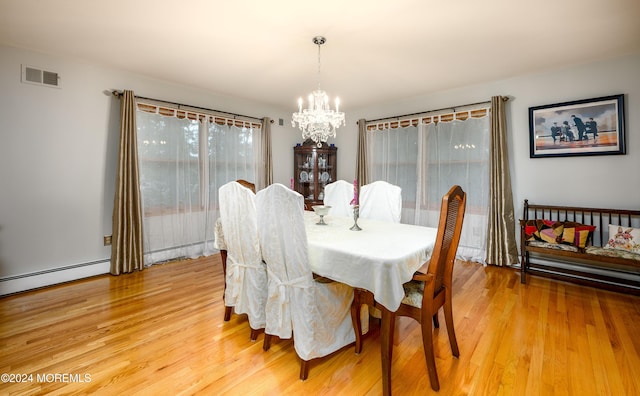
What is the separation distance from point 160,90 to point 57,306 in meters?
2.55

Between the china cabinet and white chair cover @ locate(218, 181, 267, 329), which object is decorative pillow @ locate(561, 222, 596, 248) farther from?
the china cabinet

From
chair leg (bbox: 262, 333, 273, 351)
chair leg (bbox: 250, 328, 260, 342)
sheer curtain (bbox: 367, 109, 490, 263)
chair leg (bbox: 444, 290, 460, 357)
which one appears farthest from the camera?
sheer curtain (bbox: 367, 109, 490, 263)

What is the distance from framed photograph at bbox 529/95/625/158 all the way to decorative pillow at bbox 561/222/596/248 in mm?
785

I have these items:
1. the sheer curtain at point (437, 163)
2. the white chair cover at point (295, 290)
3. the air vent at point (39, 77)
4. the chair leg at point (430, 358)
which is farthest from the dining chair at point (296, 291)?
the air vent at point (39, 77)

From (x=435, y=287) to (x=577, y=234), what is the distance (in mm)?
2288

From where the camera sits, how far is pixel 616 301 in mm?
2545

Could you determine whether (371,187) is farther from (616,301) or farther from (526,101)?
(616,301)

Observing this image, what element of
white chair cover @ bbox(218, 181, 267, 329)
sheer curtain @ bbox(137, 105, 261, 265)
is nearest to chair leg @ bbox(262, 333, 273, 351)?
white chair cover @ bbox(218, 181, 267, 329)

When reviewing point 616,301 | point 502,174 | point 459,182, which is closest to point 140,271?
point 459,182

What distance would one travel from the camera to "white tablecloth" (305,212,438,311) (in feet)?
4.59

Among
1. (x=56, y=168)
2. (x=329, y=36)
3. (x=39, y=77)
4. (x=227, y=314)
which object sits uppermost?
(x=329, y=36)

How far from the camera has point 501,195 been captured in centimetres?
340

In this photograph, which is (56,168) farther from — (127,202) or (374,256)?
(374,256)

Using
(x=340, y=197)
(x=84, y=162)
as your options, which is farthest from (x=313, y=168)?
(x=84, y=162)
